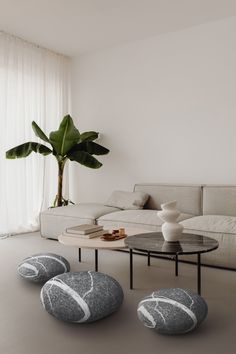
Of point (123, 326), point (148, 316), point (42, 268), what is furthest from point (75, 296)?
point (42, 268)

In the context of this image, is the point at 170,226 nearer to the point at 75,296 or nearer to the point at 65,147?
the point at 75,296

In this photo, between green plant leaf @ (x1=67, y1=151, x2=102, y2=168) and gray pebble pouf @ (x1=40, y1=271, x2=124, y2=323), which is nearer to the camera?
gray pebble pouf @ (x1=40, y1=271, x2=124, y2=323)

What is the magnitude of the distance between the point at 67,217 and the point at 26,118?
1647mm

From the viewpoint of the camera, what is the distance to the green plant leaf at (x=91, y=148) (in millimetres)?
4762

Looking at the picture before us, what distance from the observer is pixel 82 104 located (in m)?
5.36

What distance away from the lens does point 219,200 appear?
379 cm

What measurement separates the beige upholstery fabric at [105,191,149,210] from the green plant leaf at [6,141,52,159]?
112 centimetres

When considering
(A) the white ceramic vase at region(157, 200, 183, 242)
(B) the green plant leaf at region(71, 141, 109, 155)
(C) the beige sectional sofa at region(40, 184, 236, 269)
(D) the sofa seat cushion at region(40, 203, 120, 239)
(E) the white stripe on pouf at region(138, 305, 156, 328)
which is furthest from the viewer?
(B) the green plant leaf at region(71, 141, 109, 155)

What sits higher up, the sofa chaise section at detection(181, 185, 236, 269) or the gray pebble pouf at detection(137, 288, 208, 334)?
the sofa chaise section at detection(181, 185, 236, 269)

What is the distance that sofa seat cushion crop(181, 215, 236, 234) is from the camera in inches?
117

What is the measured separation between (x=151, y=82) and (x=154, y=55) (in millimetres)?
357

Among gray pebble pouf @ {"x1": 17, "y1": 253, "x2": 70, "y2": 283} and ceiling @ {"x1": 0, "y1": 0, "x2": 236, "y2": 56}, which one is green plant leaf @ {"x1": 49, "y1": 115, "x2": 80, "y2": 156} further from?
gray pebble pouf @ {"x1": 17, "y1": 253, "x2": 70, "y2": 283}

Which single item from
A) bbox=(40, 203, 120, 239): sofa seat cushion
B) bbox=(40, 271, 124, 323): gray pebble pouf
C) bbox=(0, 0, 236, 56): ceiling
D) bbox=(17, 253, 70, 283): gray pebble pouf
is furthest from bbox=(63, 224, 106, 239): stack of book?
bbox=(0, 0, 236, 56): ceiling

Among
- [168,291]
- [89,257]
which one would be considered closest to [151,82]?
[89,257]
